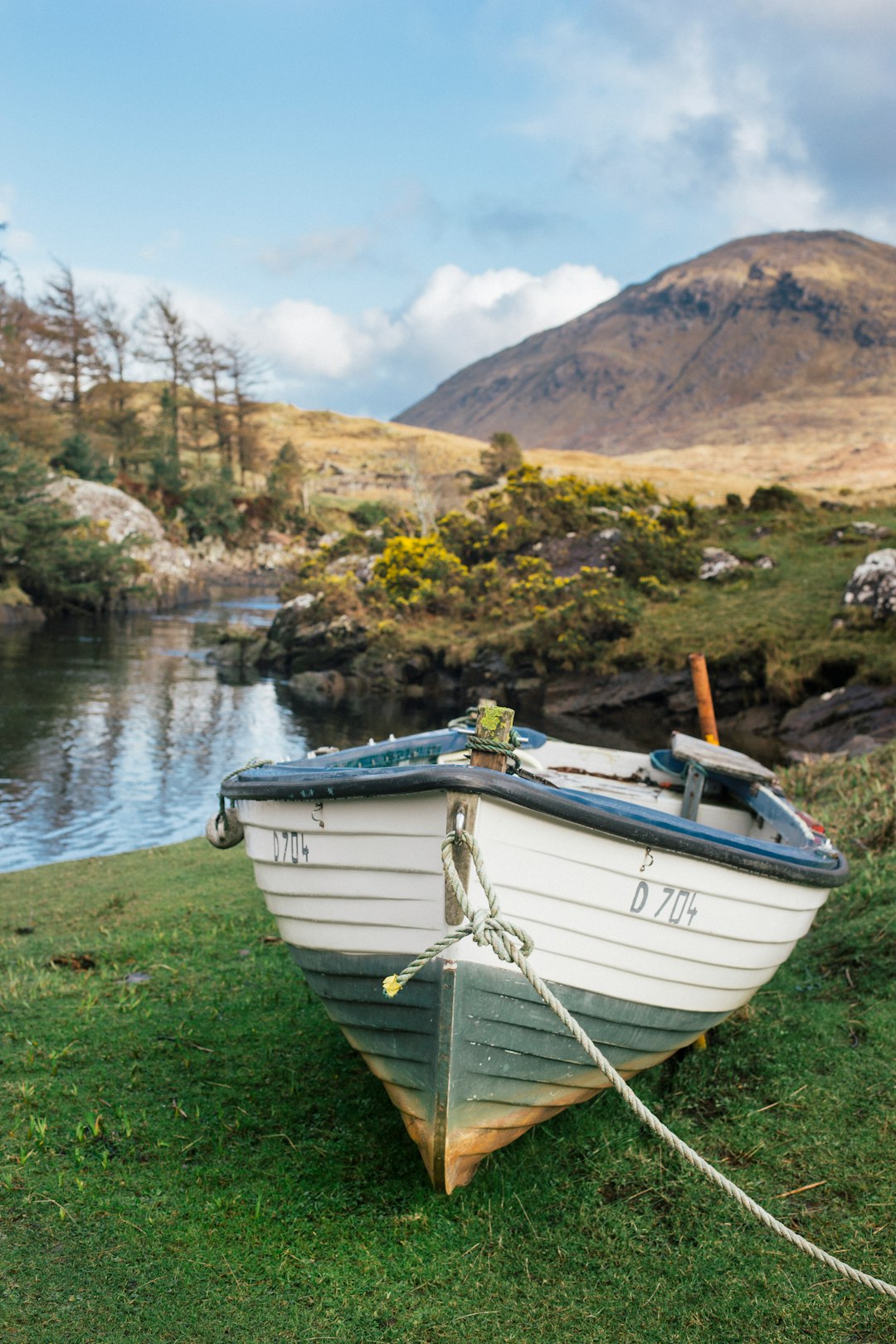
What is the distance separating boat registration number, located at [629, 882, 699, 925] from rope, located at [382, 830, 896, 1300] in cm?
68

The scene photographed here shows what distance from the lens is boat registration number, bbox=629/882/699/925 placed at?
3861 mm

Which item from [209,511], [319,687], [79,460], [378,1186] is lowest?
[319,687]

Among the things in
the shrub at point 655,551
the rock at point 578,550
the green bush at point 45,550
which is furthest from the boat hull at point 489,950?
the green bush at point 45,550

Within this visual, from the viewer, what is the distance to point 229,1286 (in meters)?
3.43

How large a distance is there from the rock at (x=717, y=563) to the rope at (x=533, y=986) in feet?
81.6

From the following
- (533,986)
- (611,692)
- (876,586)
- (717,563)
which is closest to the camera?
(533,986)

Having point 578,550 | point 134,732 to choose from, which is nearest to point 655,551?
point 578,550

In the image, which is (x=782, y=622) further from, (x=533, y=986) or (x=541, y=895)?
(x=533, y=986)

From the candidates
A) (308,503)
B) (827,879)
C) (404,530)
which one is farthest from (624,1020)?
(308,503)

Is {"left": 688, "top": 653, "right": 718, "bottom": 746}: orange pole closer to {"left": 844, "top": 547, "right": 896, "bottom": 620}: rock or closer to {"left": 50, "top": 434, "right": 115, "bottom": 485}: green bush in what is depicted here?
{"left": 844, "top": 547, "right": 896, "bottom": 620}: rock

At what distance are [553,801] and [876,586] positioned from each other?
18.7 metres

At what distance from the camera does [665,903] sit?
3945mm

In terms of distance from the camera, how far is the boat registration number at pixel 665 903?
12.7ft

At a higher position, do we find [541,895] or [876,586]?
[876,586]
